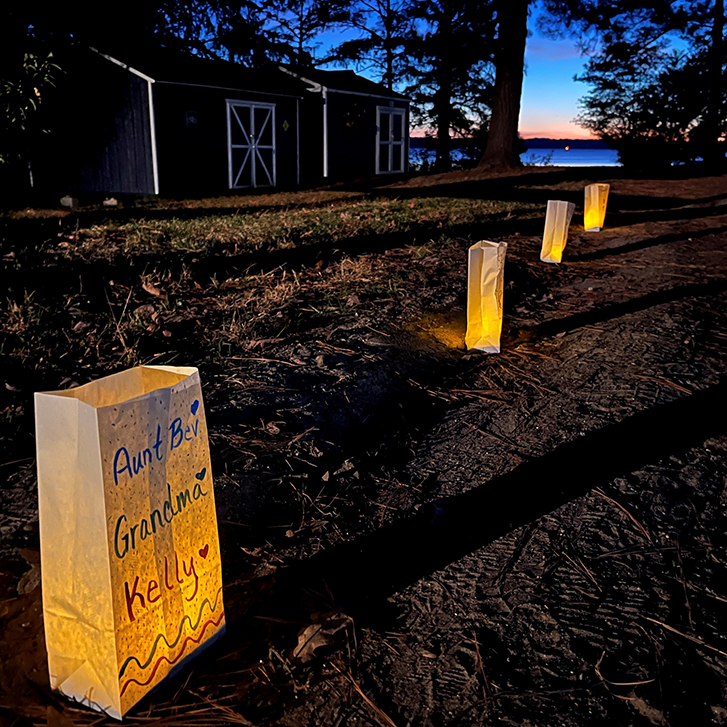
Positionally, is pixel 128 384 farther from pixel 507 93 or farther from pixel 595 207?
pixel 507 93

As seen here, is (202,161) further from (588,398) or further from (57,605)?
(57,605)

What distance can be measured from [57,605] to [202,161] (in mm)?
16613

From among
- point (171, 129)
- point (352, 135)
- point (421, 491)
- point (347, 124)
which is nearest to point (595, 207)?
point (421, 491)

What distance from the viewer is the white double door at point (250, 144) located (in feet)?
56.5

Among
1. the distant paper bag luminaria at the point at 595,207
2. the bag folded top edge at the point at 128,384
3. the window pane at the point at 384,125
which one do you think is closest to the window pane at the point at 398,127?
the window pane at the point at 384,125

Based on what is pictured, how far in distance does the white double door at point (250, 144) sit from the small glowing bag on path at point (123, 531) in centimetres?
1693

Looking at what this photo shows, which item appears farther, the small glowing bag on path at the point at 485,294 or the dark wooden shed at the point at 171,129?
A: the dark wooden shed at the point at 171,129

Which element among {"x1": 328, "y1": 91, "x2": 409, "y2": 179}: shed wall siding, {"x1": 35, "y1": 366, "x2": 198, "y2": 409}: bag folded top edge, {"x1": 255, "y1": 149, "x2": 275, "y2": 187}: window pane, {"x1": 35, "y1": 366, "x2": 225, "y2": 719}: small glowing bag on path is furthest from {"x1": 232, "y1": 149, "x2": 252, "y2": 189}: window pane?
{"x1": 35, "y1": 366, "x2": 225, "y2": 719}: small glowing bag on path

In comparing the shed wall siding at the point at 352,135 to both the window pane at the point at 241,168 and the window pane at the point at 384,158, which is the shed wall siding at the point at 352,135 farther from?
the window pane at the point at 241,168

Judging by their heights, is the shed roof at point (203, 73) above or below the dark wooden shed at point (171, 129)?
above

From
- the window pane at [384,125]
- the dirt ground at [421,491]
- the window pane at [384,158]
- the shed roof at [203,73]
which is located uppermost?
the shed roof at [203,73]

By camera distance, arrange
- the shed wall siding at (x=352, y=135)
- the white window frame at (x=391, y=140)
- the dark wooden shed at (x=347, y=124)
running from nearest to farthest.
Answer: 1. the dark wooden shed at (x=347, y=124)
2. the shed wall siding at (x=352, y=135)
3. the white window frame at (x=391, y=140)

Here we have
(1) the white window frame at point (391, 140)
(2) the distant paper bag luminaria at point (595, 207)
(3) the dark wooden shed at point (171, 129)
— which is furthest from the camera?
(1) the white window frame at point (391, 140)

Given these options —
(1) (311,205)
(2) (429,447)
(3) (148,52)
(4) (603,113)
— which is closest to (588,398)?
(2) (429,447)
